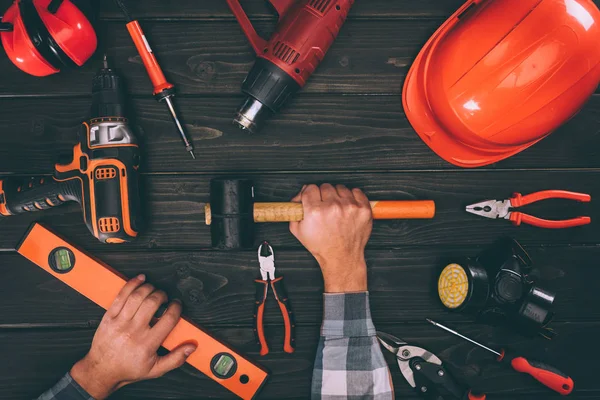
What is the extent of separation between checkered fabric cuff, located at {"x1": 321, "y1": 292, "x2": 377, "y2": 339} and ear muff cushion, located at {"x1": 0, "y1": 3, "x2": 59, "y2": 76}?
1.07 meters

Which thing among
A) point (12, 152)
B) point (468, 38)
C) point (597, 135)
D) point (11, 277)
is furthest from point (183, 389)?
point (597, 135)

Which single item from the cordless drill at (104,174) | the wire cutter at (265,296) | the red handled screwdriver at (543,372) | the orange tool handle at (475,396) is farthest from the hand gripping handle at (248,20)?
the orange tool handle at (475,396)

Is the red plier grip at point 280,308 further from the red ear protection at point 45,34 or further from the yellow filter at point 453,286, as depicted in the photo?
the red ear protection at point 45,34

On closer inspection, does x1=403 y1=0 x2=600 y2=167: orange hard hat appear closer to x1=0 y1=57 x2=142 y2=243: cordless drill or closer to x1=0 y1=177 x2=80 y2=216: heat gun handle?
x1=0 y1=57 x2=142 y2=243: cordless drill

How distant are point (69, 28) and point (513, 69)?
1.18m

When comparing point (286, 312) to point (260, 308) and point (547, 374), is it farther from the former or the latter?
point (547, 374)

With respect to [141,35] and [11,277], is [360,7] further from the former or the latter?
[11,277]

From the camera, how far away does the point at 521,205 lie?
3.95ft

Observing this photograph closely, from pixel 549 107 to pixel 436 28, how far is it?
458 millimetres

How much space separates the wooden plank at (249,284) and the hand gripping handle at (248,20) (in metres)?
0.65

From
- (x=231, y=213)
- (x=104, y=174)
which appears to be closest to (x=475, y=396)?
(x=231, y=213)

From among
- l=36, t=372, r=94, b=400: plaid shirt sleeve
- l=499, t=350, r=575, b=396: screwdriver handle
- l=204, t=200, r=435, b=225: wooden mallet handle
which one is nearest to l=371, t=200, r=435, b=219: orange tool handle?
l=204, t=200, r=435, b=225: wooden mallet handle

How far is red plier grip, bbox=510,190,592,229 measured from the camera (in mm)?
1200

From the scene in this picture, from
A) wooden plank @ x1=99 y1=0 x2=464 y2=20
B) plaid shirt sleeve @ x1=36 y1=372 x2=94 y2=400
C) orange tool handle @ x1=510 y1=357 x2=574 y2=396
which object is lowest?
orange tool handle @ x1=510 y1=357 x2=574 y2=396
